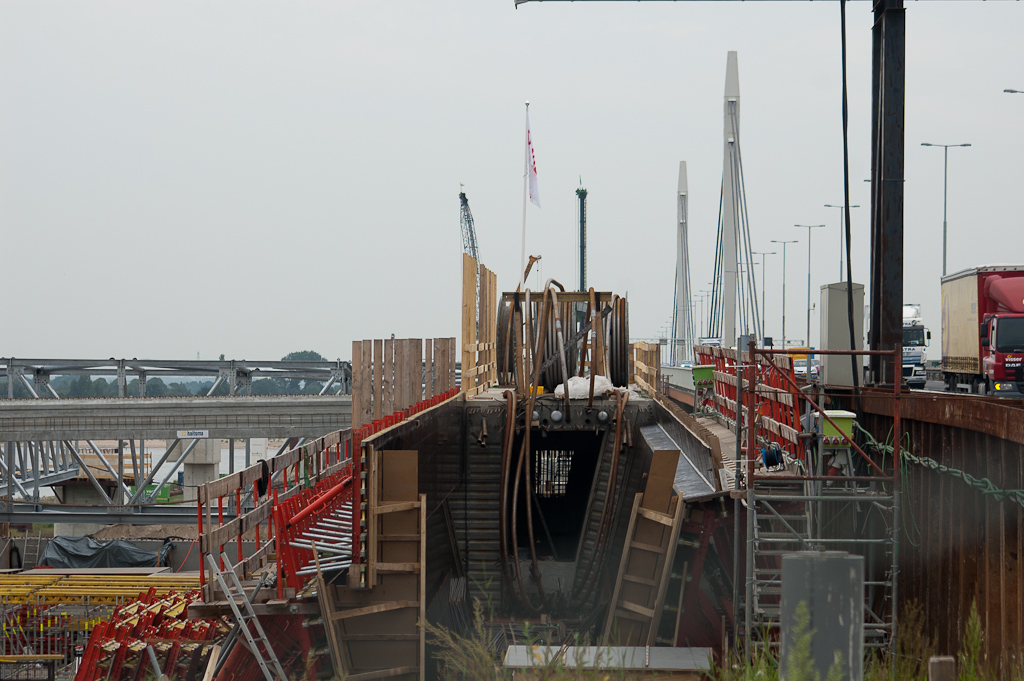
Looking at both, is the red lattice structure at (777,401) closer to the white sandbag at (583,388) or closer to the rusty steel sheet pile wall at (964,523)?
the rusty steel sheet pile wall at (964,523)

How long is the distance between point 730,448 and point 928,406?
543 cm

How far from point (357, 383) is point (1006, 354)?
1684cm

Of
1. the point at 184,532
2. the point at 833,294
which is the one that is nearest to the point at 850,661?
the point at 833,294

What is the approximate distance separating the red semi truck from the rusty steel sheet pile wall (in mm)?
14624

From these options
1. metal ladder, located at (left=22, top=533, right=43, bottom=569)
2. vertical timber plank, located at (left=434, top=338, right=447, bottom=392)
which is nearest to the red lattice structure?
vertical timber plank, located at (left=434, top=338, right=447, bottom=392)

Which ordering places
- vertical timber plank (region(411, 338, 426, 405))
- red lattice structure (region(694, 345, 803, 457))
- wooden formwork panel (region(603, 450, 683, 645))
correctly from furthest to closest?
vertical timber plank (region(411, 338, 426, 405)), wooden formwork panel (region(603, 450, 683, 645)), red lattice structure (region(694, 345, 803, 457))

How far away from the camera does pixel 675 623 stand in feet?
38.1

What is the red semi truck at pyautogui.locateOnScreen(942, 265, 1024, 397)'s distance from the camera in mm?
23406

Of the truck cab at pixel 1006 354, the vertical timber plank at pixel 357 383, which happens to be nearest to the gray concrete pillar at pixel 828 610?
the vertical timber plank at pixel 357 383

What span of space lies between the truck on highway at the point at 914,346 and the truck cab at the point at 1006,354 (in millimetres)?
11103

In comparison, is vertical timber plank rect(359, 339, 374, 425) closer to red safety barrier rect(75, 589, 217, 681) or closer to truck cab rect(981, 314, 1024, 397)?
red safety barrier rect(75, 589, 217, 681)

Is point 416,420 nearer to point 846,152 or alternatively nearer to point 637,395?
point 846,152

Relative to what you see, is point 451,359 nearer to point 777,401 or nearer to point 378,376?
point 378,376

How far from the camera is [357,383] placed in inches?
578
